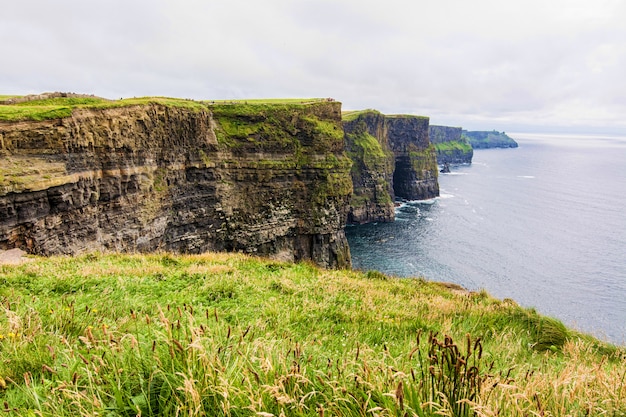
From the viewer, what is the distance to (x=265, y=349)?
13.9 feet

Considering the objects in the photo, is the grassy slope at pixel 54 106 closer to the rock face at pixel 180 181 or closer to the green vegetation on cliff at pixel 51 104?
the green vegetation on cliff at pixel 51 104

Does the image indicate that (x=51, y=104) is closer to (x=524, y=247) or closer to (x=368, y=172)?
(x=524, y=247)

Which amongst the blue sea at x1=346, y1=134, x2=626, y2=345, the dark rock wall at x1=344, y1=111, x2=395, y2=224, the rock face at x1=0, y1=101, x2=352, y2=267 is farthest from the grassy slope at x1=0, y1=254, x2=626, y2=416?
the dark rock wall at x1=344, y1=111, x2=395, y2=224

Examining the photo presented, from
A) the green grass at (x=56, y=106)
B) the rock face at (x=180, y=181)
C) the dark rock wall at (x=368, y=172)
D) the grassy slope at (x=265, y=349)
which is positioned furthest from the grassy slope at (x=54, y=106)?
the dark rock wall at (x=368, y=172)

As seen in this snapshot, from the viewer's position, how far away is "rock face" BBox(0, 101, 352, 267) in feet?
93.1

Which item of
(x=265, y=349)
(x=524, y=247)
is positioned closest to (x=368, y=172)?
(x=524, y=247)

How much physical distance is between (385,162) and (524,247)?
167 feet

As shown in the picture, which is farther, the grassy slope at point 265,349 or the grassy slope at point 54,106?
the grassy slope at point 54,106

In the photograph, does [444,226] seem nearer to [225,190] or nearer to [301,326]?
[225,190]

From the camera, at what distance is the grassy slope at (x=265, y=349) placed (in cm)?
298

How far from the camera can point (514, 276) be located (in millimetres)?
58688

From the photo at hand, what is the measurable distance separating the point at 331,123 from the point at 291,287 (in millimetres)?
50669

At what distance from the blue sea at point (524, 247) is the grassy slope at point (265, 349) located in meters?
31.8

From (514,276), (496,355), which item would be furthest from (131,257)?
(514,276)
